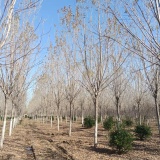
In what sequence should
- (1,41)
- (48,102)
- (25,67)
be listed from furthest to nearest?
(48,102), (25,67), (1,41)

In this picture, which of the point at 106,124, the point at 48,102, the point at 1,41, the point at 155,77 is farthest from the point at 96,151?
the point at 48,102

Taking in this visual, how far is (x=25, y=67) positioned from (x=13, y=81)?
7.37ft

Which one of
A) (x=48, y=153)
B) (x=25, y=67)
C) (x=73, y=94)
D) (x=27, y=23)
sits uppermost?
(x=27, y=23)

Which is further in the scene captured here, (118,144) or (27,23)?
(27,23)

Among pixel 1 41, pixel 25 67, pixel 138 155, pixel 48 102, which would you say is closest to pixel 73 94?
pixel 25 67

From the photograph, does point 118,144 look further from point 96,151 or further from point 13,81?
point 13,81

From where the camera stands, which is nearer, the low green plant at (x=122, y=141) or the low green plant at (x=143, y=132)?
the low green plant at (x=122, y=141)

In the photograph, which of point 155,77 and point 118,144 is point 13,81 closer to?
point 118,144

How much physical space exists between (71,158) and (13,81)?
4.48 meters

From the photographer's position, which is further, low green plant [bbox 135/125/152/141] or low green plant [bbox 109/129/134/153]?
low green plant [bbox 135/125/152/141]

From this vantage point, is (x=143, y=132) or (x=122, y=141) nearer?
(x=122, y=141)

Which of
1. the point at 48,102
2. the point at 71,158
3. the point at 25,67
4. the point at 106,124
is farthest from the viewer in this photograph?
the point at 48,102

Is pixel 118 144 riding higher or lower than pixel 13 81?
lower

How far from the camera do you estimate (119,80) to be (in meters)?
14.4
